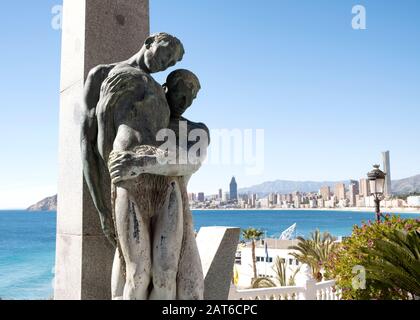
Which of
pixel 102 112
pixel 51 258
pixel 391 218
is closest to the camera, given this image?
pixel 102 112

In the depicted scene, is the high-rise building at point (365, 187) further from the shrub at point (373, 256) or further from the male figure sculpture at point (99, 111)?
the male figure sculpture at point (99, 111)

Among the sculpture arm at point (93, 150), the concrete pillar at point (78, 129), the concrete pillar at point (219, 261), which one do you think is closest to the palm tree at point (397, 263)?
the concrete pillar at point (219, 261)

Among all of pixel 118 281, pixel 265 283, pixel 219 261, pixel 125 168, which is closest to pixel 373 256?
pixel 219 261

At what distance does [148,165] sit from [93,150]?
0.83 metres

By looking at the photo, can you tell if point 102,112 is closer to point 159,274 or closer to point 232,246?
point 159,274

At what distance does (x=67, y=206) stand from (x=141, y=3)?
7.44ft

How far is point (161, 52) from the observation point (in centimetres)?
304

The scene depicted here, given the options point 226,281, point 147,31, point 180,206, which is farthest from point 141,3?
point 226,281

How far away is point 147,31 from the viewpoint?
4.24 m

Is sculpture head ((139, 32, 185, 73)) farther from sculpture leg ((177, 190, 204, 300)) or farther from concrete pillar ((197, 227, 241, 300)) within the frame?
concrete pillar ((197, 227, 241, 300))

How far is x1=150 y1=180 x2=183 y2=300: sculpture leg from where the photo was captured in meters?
2.67

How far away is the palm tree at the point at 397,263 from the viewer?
6242mm

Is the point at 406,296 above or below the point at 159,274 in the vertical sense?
below

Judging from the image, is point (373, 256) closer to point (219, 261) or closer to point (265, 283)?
point (219, 261)
